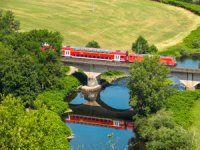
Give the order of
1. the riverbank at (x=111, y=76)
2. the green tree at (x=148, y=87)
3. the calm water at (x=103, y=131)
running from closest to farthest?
the calm water at (x=103, y=131), the green tree at (x=148, y=87), the riverbank at (x=111, y=76)

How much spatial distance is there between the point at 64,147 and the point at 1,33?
4836 cm

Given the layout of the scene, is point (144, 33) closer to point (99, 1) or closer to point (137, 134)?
point (99, 1)

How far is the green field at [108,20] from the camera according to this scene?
135750 millimetres

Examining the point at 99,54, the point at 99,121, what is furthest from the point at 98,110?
the point at 99,54

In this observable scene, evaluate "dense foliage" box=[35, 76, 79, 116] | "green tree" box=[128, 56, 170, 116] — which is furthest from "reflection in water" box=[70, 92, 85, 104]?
"green tree" box=[128, 56, 170, 116]

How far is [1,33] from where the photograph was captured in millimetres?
100875

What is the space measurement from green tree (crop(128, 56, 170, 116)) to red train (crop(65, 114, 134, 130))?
16.4 feet

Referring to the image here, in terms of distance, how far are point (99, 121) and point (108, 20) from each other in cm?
7651

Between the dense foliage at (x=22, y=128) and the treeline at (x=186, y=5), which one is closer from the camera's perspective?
the dense foliage at (x=22, y=128)

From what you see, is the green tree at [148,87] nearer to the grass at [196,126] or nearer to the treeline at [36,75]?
the grass at [196,126]

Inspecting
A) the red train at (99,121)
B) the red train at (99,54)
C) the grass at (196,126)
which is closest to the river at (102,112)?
the red train at (99,121)

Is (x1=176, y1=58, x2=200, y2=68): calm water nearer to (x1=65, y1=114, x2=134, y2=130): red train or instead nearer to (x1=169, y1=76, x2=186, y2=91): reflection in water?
(x1=169, y1=76, x2=186, y2=91): reflection in water

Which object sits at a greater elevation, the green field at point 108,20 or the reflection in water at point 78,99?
the green field at point 108,20

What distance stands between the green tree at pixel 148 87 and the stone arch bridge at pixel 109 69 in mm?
15329
